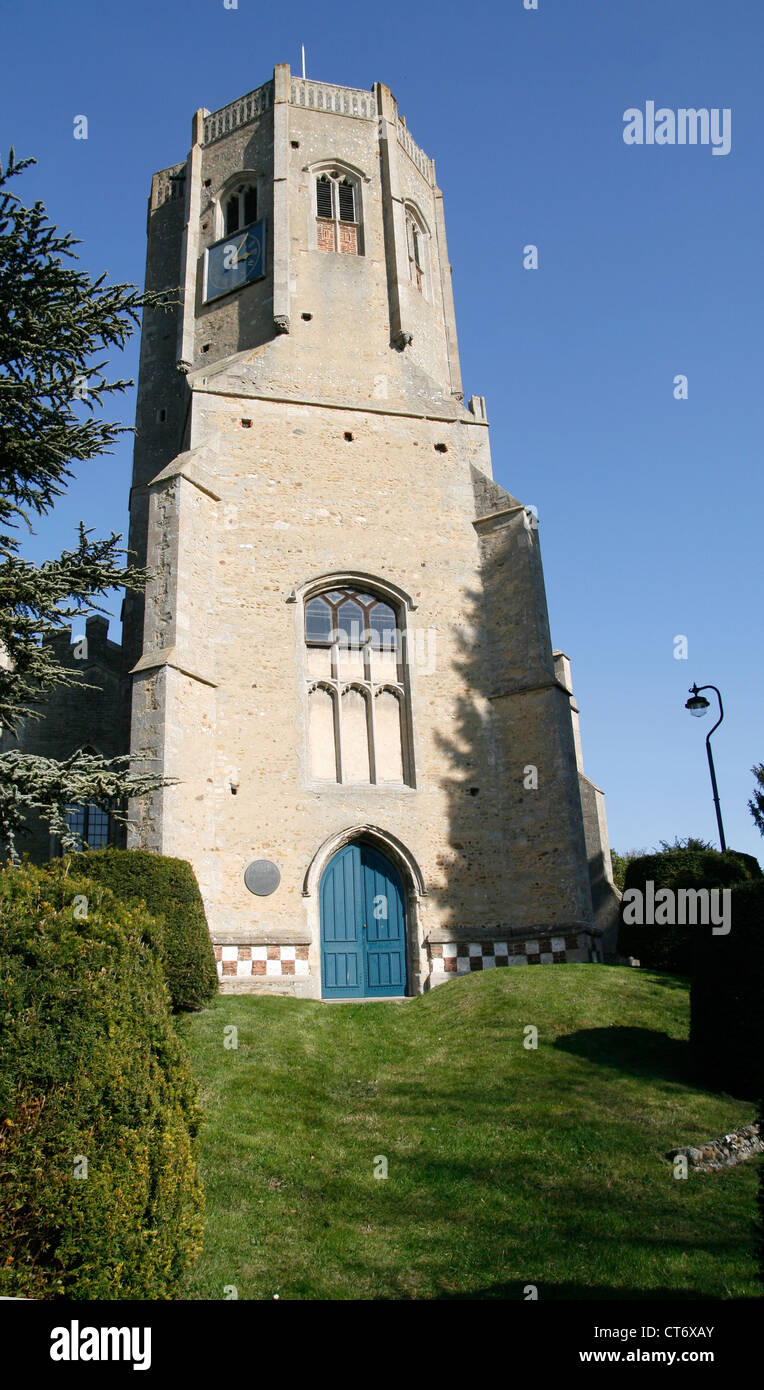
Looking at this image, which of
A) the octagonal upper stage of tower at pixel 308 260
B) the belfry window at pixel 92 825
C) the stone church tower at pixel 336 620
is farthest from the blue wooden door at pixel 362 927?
the octagonal upper stage of tower at pixel 308 260

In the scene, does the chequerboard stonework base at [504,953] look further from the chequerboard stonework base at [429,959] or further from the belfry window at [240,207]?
the belfry window at [240,207]

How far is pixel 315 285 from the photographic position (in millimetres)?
21281

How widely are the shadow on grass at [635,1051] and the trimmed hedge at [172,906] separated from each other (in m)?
4.55

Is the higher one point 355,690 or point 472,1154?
point 355,690

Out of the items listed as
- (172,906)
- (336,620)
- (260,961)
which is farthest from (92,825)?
(172,906)

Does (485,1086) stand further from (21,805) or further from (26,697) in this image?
(26,697)

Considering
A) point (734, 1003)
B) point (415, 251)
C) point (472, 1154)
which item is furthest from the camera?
point (415, 251)

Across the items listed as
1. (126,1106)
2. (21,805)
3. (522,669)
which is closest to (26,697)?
(21,805)

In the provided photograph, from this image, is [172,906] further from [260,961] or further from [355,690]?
[355,690]

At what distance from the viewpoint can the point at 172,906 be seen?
13.2m

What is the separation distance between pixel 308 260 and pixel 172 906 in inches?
565

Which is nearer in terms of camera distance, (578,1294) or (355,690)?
(578,1294)

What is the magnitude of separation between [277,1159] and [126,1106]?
330cm

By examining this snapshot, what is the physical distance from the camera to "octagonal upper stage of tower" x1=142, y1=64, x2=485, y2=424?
813 inches
